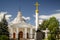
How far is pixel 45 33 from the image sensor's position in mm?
13766

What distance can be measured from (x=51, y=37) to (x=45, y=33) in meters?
2.07

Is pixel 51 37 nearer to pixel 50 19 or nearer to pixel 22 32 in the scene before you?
pixel 50 19

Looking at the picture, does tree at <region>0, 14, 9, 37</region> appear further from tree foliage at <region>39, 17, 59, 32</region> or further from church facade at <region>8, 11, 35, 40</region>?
tree foliage at <region>39, 17, 59, 32</region>

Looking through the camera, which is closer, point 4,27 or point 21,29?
point 4,27

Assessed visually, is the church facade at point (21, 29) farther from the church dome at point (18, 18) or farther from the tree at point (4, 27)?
the tree at point (4, 27)

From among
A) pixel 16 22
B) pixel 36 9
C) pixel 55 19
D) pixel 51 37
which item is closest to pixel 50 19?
pixel 55 19

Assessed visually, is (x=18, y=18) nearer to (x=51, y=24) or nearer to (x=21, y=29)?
(x=21, y=29)

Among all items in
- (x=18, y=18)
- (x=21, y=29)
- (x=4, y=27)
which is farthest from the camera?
(x=18, y=18)

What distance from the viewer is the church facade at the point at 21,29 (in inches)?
612

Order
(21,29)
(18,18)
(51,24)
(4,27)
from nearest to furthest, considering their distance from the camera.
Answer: (4,27)
(51,24)
(21,29)
(18,18)

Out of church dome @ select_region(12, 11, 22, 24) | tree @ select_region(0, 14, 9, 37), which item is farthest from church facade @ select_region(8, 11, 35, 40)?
tree @ select_region(0, 14, 9, 37)

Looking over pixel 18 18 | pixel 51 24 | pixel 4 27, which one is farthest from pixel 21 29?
pixel 51 24

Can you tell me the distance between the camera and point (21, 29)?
16.0 metres

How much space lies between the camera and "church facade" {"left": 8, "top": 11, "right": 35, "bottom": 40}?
15539mm
